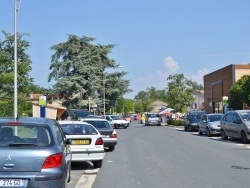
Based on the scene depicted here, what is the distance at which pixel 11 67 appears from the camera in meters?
35.5

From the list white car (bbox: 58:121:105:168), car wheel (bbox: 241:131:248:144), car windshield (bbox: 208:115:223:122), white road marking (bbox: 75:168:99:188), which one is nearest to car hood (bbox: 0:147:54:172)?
white road marking (bbox: 75:168:99:188)

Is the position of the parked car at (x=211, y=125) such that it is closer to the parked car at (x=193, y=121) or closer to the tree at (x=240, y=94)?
the parked car at (x=193, y=121)

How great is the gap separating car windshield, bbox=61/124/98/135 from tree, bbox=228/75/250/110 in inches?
1492

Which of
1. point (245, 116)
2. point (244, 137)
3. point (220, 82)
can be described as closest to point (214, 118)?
point (245, 116)

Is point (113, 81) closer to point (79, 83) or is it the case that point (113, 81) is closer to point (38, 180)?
point (79, 83)

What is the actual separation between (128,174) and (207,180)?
2238 millimetres

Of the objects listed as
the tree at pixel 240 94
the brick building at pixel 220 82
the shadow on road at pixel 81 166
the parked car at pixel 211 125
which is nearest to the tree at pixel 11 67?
the parked car at pixel 211 125

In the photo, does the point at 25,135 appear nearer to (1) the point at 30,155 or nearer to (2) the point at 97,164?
(1) the point at 30,155

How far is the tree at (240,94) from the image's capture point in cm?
5044

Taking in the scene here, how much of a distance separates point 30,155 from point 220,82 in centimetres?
6809

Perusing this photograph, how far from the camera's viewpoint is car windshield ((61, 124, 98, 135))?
13.7 metres

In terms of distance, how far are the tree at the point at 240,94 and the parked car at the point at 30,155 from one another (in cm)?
4370

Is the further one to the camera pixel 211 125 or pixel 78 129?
pixel 211 125

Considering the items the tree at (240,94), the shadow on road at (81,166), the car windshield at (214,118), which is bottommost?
the shadow on road at (81,166)
